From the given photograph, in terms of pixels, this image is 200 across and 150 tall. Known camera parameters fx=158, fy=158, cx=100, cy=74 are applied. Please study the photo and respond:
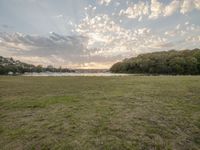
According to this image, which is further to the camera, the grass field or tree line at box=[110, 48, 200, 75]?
tree line at box=[110, 48, 200, 75]

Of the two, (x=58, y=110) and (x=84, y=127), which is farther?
(x=58, y=110)

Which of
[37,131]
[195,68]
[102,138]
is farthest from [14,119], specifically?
[195,68]

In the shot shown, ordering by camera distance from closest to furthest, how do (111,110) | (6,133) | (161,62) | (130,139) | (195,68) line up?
(130,139), (6,133), (111,110), (195,68), (161,62)

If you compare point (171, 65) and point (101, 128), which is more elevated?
point (171, 65)

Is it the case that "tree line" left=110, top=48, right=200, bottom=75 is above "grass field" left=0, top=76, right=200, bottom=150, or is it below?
above

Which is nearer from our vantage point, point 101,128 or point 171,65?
point 101,128

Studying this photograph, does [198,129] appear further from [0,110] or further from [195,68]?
[195,68]

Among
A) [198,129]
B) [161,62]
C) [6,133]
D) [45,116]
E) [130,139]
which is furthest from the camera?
[161,62]

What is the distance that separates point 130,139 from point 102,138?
2.14 ft

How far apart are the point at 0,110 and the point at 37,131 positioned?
3142 millimetres

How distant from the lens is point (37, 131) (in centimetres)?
416

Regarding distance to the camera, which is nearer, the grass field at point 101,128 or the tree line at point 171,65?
the grass field at point 101,128

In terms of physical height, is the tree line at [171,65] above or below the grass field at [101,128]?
above

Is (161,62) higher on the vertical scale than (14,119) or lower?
higher
